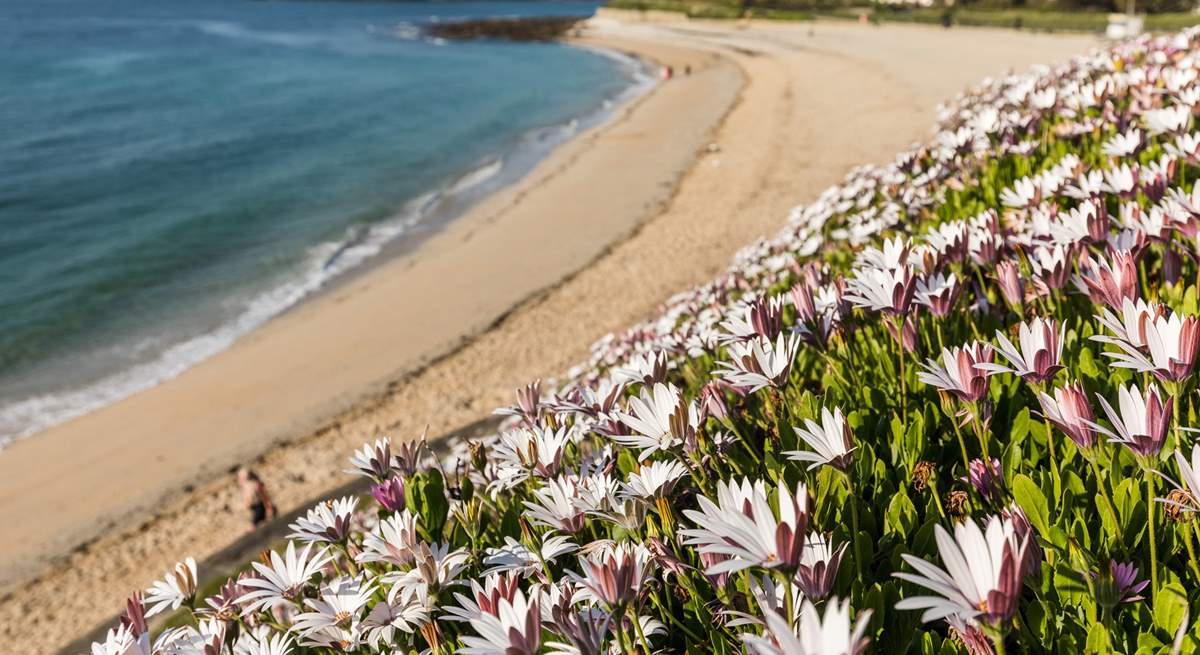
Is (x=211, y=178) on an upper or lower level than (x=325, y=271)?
upper

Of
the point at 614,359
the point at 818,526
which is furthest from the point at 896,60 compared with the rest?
the point at 818,526

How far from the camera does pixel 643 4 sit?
86688 millimetres

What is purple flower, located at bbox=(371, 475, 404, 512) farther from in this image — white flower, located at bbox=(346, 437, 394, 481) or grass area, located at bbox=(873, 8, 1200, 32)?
grass area, located at bbox=(873, 8, 1200, 32)

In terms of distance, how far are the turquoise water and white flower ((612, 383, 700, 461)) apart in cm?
1331

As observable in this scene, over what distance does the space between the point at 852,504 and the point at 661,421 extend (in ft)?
1.53

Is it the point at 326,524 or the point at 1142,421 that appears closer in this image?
the point at 1142,421

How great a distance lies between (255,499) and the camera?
8.48 m

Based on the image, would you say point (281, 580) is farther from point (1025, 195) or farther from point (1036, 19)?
point (1036, 19)

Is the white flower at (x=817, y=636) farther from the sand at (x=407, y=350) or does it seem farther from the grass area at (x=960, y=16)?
the grass area at (x=960, y=16)

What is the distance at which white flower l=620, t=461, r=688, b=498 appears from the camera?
1628mm

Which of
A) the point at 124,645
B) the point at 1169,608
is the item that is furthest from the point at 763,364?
the point at 124,645

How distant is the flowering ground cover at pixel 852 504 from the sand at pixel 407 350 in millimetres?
7547

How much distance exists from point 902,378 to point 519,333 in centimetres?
1098

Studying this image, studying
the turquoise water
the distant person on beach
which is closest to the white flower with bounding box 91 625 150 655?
the distant person on beach
